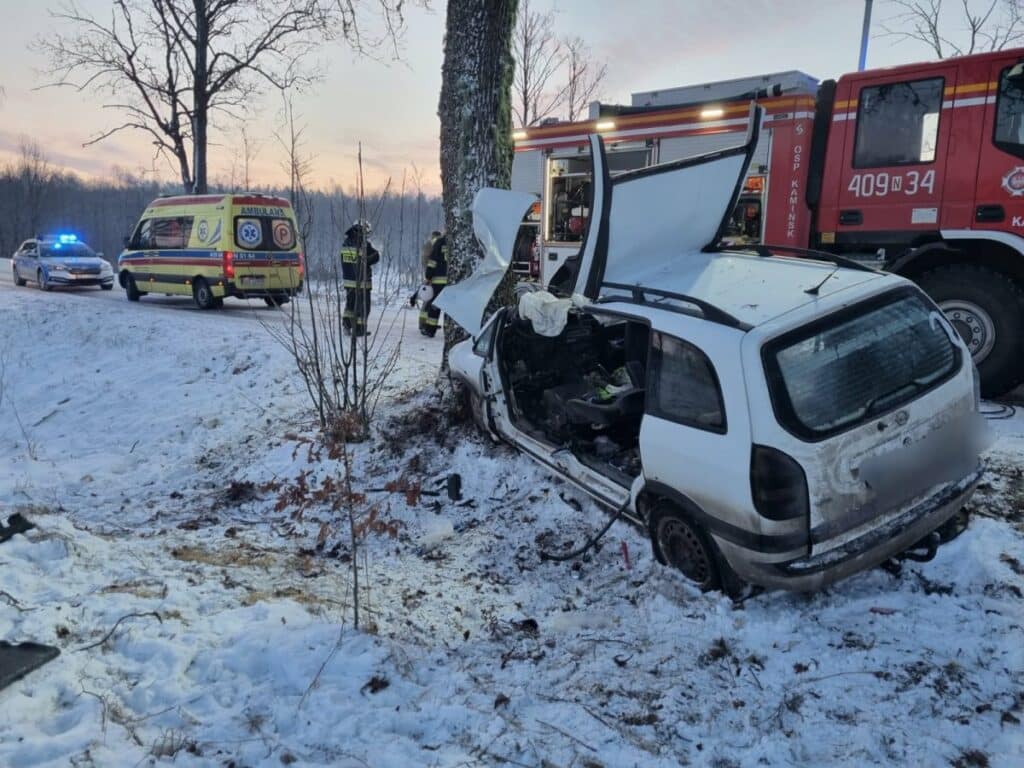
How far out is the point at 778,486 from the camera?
2.88 metres

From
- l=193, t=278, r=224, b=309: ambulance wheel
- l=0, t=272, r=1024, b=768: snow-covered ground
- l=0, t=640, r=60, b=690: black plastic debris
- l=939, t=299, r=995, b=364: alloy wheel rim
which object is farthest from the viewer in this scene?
l=193, t=278, r=224, b=309: ambulance wheel

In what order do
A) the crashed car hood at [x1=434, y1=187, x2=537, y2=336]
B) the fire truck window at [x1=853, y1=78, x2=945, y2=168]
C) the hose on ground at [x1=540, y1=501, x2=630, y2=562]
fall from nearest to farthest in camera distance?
the hose on ground at [x1=540, y1=501, x2=630, y2=562], the crashed car hood at [x1=434, y1=187, x2=537, y2=336], the fire truck window at [x1=853, y1=78, x2=945, y2=168]

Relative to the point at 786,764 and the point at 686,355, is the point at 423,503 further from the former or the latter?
the point at 786,764

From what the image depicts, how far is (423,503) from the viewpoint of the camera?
206 inches

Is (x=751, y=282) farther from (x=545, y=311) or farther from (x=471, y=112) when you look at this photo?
(x=471, y=112)

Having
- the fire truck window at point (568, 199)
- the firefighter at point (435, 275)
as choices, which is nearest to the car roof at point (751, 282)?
the firefighter at point (435, 275)

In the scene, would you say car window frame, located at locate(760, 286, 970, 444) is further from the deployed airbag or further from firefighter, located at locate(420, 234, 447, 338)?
firefighter, located at locate(420, 234, 447, 338)

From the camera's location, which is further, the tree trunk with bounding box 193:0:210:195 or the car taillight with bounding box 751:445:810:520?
the tree trunk with bounding box 193:0:210:195

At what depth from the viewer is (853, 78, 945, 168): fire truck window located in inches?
249

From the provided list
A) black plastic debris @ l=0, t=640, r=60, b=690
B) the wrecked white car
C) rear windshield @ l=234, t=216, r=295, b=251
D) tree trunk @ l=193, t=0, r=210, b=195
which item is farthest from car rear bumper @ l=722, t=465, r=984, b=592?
tree trunk @ l=193, t=0, r=210, b=195

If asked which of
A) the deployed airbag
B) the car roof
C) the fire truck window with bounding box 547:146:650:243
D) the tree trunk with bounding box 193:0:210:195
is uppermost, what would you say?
the tree trunk with bounding box 193:0:210:195

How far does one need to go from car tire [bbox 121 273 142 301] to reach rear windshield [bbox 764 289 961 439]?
1643 centimetres

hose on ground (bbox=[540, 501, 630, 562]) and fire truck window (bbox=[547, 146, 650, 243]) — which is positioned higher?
fire truck window (bbox=[547, 146, 650, 243])

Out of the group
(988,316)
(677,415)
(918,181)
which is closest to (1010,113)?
(918,181)
